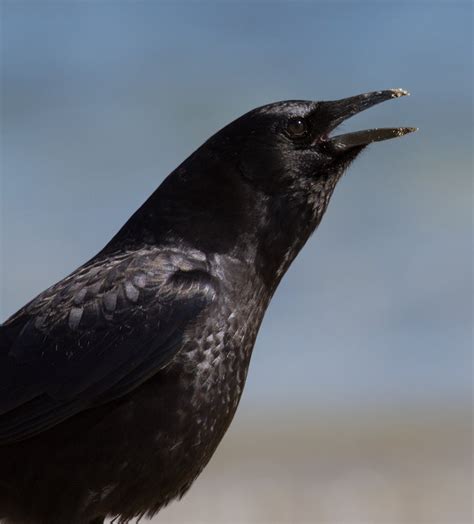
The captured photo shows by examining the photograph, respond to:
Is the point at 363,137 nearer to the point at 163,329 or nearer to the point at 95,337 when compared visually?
the point at 163,329

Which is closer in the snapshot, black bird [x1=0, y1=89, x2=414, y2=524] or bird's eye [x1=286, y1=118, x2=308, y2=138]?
black bird [x1=0, y1=89, x2=414, y2=524]

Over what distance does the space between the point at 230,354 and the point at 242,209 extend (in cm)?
78

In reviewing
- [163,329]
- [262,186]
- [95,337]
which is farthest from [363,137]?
[95,337]

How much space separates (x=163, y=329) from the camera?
269 inches

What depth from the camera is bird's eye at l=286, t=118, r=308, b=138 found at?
7371mm

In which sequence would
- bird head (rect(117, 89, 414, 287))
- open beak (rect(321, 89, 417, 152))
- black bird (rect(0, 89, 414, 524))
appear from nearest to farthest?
1. black bird (rect(0, 89, 414, 524))
2. bird head (rect(117, 89, 414, 287))
3. open beak (rect(321, 89, 417, 152))

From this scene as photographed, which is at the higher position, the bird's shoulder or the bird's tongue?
the bird's tongue

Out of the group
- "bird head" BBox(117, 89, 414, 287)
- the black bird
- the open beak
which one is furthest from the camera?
the open beak

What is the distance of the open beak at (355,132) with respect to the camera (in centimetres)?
737

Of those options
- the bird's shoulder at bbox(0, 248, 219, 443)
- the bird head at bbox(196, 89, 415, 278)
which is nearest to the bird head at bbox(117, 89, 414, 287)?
the bird head at bbox(196, 89, 415, 278)

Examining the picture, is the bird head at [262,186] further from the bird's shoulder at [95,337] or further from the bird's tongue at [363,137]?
the bird's shoulder at [95,337]

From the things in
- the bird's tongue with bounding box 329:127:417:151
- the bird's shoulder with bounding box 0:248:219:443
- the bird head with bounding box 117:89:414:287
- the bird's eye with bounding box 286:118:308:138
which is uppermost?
the bird's tongue with bounding box 329:127:417:151

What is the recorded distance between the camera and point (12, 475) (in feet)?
22.0

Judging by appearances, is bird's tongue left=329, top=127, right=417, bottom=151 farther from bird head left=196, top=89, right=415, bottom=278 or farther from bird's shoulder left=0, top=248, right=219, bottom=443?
bird's shoulder left=0, top=248, right=219, bottom=443
